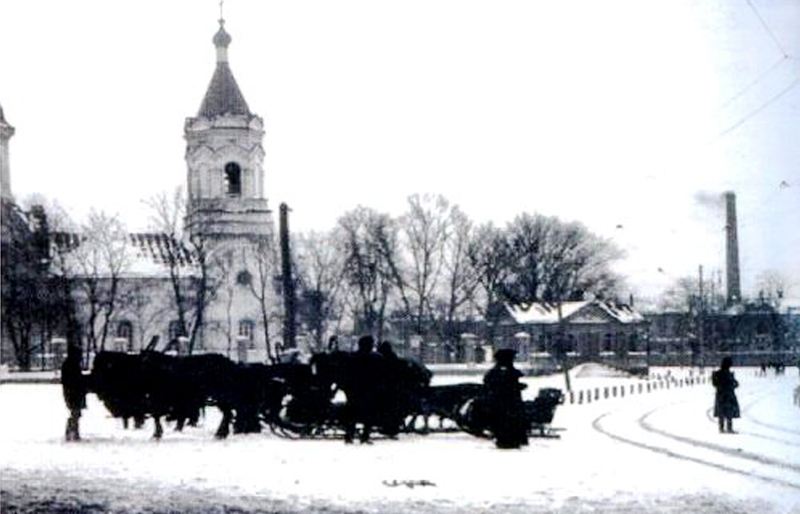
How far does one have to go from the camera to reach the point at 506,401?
1064 cm

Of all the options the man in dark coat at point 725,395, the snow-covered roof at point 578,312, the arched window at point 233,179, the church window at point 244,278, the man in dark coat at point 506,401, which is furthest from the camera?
the arched window at point 233,179

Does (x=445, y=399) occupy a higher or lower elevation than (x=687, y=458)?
higher

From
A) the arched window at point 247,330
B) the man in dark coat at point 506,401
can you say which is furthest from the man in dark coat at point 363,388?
the arched window at point 247,330

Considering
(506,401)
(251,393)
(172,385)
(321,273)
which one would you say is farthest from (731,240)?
(321,273)

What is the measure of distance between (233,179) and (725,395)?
21805 mm

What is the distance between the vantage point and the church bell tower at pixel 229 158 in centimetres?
3006

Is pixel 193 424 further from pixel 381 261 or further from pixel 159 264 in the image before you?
pixel 159 264

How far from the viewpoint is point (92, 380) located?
38.2 ft

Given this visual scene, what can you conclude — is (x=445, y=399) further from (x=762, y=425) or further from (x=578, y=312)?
(x=578, y=312)

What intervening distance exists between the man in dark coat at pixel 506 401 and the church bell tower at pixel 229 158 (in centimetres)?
1889

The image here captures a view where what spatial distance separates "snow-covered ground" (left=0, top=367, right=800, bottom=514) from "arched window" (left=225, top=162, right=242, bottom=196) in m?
17.9

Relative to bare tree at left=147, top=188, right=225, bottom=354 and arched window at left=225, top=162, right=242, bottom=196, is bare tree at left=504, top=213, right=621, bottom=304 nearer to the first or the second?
bare tree at left=147, top=188, right=225, bottom=354

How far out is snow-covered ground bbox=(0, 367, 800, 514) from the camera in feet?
22.6

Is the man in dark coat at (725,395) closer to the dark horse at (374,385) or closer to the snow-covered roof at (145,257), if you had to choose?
→ the dark horse at (374,385)
